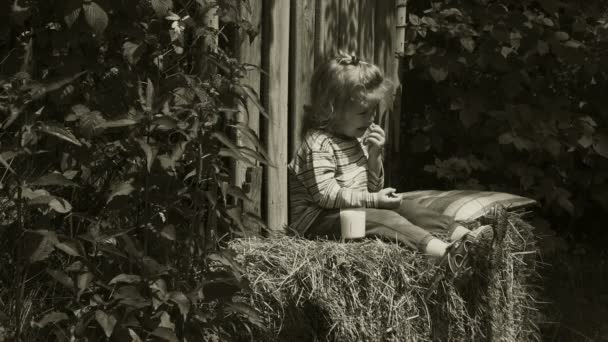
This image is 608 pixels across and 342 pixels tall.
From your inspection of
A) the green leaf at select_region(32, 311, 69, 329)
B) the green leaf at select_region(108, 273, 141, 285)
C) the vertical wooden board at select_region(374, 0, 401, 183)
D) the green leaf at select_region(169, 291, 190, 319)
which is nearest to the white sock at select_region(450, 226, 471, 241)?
the vertical wooden board at select_region(374, 0, 401, 183)

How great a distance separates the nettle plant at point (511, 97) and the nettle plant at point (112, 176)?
231 cm

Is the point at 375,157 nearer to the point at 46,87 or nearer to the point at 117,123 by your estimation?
the point at 117,123

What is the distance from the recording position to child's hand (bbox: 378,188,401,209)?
4270 millimetres

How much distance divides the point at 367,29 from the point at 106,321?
2.52m

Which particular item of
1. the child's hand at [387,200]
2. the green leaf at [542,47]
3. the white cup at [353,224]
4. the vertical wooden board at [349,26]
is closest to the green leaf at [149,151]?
the white cup at [353,224]

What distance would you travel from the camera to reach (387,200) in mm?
4277

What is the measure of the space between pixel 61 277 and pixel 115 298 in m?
0.20

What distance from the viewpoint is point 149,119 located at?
10.7 ft

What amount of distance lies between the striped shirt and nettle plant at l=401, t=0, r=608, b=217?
3.80 feet

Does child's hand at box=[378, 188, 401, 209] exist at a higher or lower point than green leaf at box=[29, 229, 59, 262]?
higher

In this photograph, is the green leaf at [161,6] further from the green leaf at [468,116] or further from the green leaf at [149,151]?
the green leaf at [468,116]

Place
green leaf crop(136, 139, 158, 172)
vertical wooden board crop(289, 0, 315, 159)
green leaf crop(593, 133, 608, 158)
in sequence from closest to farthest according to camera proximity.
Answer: green leaf crop(136, 139, 158, 172) < vertical wooden board crop(289, 0, 315, 159) < green leaf crop(593, 133, 608, 158)

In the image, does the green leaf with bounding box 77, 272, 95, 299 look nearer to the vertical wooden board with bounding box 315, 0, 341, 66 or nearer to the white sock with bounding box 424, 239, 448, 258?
the white sock with bounding box 424, 239, 448, 258

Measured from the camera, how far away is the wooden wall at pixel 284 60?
14.4ft
